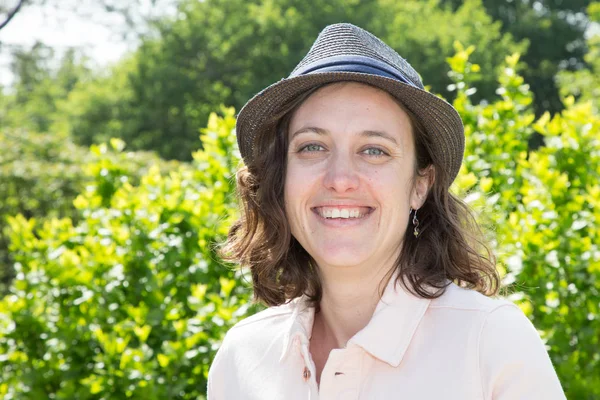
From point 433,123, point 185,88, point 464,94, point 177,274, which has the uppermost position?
point 433,123

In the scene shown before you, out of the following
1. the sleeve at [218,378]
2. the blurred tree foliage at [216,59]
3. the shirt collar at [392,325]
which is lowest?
the blurred tree foliage at [216,59]

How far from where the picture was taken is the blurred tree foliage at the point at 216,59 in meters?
23.9

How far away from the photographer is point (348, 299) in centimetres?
204

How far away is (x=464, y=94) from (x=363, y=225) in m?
2.40

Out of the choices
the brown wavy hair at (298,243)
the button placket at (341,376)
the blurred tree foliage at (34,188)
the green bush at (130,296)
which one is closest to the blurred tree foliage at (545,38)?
the blurred tree foliage at (34,188)

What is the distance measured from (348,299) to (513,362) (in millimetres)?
525

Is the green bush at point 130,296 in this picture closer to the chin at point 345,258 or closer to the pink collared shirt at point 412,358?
the pink collared shirt at point 412,358

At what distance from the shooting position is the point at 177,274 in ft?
11.6

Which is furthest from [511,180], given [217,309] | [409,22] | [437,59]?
[409,22]

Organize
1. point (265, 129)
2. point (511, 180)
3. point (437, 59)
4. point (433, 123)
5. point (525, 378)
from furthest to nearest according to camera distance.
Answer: point (437, 59) < point (511, 180) < point (265, 129) < point (433, 123) < point (525, 378)

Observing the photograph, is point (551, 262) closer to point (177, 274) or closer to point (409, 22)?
point (177, 274)

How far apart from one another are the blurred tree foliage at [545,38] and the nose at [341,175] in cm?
2857

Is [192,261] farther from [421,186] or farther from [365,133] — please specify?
[365,133]

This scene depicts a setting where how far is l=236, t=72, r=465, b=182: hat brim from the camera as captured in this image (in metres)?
1.90
